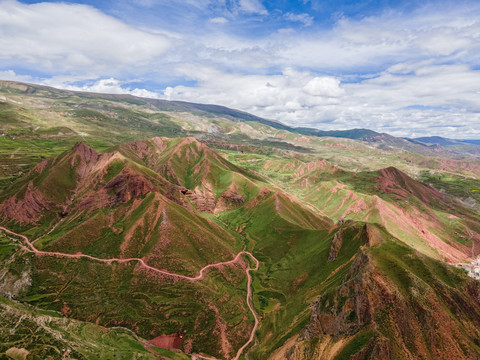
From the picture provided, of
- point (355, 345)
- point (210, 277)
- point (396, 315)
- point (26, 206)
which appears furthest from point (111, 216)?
point (396, 315)

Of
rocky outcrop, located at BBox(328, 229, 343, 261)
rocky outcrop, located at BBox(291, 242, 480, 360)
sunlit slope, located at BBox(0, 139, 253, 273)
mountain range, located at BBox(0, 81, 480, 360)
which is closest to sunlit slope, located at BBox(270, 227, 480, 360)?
rocky outcrop, located at BBox(291, 242, 480, 360)

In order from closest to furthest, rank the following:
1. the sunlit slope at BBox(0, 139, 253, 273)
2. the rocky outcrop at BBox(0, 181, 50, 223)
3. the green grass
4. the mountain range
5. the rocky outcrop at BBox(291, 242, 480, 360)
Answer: the rocky outcrop at BBox(291, 242, 480, 360)
the green grass
the mountain range
the sunlit slope at BBox(0, 139, 253, 273)
the rocky outcrop at BBox(0, 181, 50, 223)

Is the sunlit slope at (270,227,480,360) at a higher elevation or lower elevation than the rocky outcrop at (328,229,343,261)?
higher

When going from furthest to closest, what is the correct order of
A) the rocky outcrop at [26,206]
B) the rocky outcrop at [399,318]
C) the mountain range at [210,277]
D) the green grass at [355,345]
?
1. the rocky outcrop at [26,206]
2. the mountain range at [210,277]
3. the green grass at [355,345]
4. the rocky outcrop at [399,318]

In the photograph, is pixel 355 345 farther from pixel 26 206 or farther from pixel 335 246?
pixel 26 206

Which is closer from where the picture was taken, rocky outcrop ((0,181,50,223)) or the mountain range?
the mountain range

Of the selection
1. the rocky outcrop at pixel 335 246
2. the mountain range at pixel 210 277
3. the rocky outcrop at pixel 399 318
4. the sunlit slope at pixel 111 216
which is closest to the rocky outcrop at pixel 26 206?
the sunlit slope at pixel 111 216

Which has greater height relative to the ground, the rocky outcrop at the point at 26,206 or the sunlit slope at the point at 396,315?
the sunlit slope at the point at 396,315

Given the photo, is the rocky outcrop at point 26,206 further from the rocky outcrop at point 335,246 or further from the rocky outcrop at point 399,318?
the rocky outcrop at point 335,246

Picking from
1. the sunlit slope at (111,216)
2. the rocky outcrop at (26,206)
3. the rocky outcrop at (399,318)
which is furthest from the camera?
the rocky outcrop at (26,206)

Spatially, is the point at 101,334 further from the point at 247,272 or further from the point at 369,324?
the point at 369,324

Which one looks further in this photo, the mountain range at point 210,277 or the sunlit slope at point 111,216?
the sunlit slope at point 111,216

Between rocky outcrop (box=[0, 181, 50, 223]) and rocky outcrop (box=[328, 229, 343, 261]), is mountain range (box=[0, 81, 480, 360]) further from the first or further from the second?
rocky outcrop (box=[0, 181, 50, 223])
